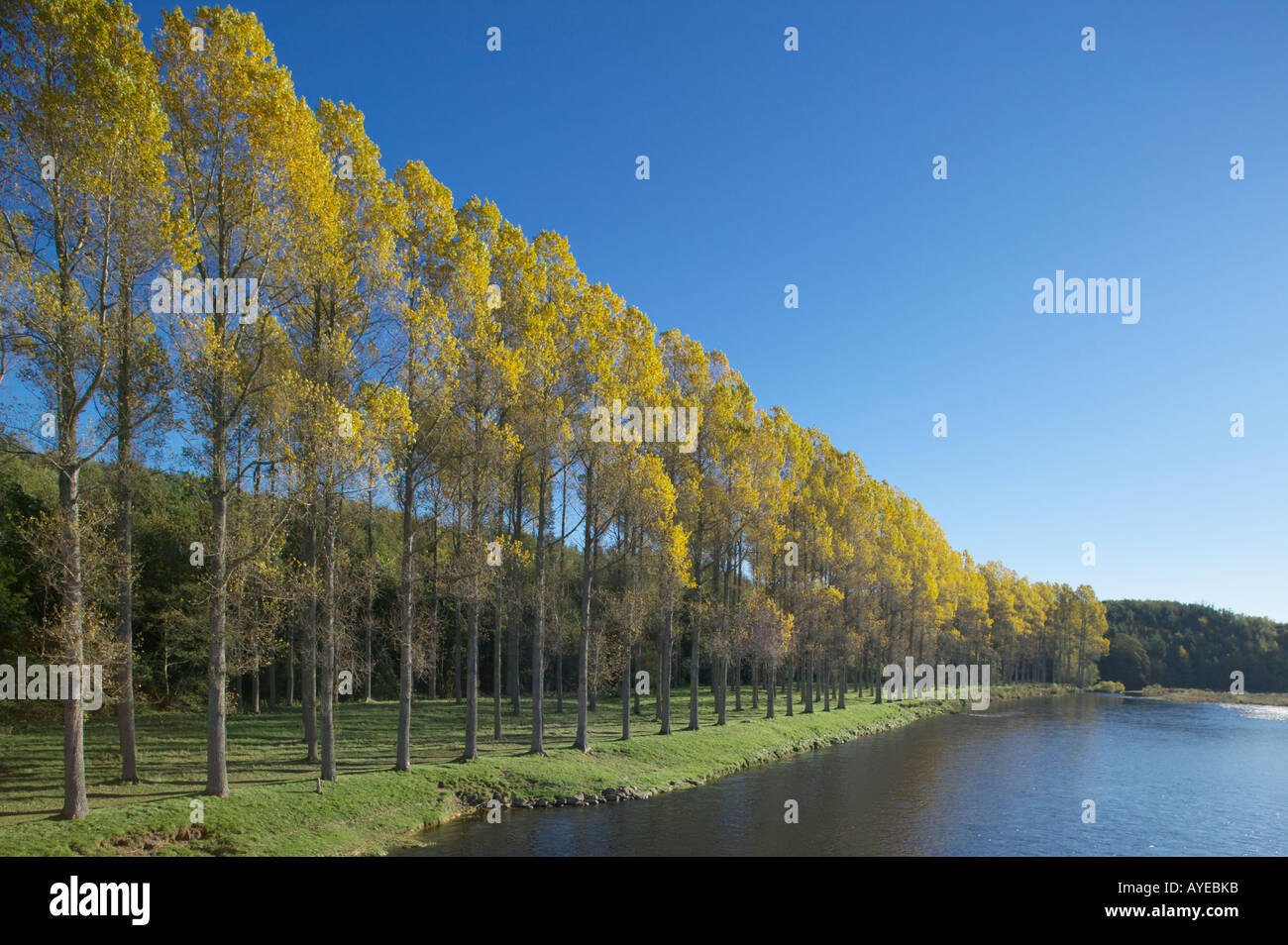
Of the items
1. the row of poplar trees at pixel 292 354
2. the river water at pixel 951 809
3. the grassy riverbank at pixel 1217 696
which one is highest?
the row of poplar trees at pixel 292 354

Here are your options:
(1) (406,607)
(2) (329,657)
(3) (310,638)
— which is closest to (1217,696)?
(1) (406,607)

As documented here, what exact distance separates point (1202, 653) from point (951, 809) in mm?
132219

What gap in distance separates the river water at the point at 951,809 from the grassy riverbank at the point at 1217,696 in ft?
205

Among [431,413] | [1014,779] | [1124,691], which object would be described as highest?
[431,413]

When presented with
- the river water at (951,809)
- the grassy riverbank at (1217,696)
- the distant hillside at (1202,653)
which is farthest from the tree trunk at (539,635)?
the distant hillside at (1202,653)

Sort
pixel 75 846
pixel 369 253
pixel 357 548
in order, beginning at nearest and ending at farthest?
pixel 75 846, pixel 369 253, pixel 357 548

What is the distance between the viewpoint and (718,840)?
22.0 metres

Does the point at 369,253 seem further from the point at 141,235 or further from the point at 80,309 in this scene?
the point at 80,309

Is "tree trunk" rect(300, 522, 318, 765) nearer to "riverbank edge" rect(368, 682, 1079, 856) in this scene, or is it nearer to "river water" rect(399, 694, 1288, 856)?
A: "riverbank edge" rect(368, 682, 1079, 856)

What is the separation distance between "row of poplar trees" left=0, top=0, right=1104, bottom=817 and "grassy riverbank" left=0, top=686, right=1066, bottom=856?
4.27 ft

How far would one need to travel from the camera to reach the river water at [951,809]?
21.9m

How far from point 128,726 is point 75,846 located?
6889 mm

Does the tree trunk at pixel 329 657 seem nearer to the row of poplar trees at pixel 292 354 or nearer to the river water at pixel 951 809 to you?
the row of poplar trees at pixel 292 354
